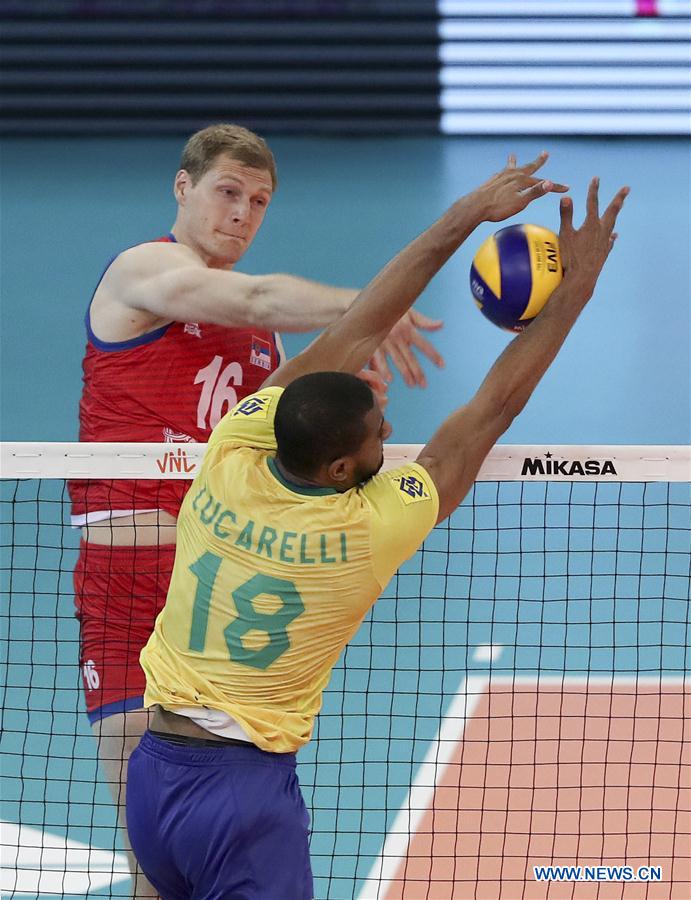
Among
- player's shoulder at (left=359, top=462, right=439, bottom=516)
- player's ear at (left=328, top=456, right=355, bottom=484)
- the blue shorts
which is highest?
player's ear at (left=328, top=456, right=355, bottom=484)

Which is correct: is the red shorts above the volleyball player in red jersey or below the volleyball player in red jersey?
below

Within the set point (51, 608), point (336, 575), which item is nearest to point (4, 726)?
point (51, 608)

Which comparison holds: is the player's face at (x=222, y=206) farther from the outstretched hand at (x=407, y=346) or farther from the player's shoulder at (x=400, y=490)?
the player's shoulder at (x=400, y=490)

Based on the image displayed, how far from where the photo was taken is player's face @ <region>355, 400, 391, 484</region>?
306 centimetres

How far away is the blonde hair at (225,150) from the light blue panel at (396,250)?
409 cm

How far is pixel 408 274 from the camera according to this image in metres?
3.52

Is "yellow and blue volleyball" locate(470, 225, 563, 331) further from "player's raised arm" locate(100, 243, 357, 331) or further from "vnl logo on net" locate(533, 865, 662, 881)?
"vnl logo on net" locate(533, 865, 662, 881)

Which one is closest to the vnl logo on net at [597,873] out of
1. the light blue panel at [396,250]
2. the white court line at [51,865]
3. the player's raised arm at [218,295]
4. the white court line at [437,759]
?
the white court line at [437,759]

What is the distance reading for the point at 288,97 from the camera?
14750 mm

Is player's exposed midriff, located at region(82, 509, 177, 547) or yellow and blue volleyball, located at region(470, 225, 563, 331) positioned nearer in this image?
yellow and blue volleyball, located at region(470, 225, 563, 331)

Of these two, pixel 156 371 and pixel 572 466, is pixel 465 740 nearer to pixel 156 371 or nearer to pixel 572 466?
pixel 572 466

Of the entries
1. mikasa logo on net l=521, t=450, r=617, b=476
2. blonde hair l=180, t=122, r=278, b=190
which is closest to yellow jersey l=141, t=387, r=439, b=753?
mikasa logo on net l=521, t=450, r=617, b=476

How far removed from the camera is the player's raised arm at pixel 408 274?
11.5 ft

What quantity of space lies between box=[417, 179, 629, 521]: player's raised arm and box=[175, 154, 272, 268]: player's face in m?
1.35
